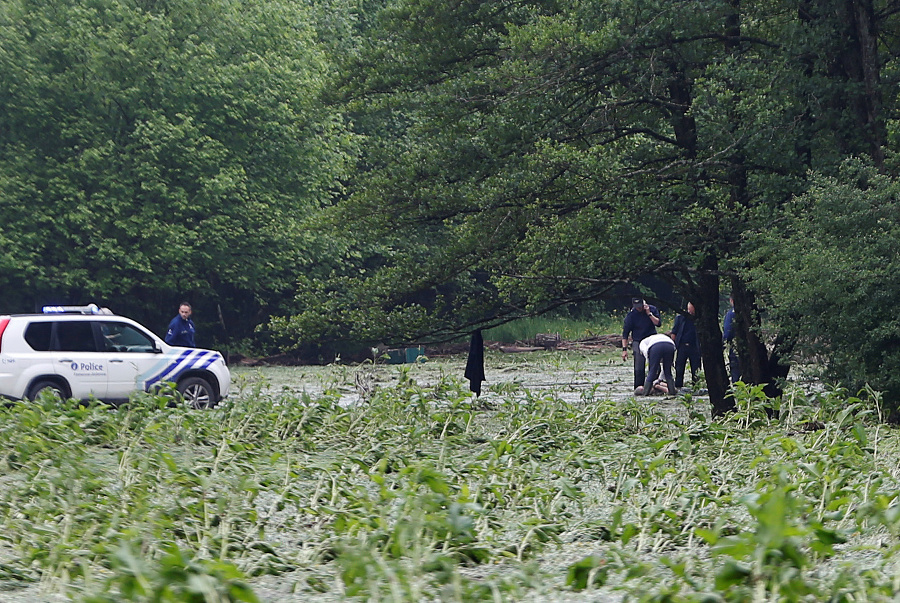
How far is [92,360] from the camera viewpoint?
56.0 ft

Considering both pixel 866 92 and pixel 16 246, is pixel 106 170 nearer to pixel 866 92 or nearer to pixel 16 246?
pixel 16 246

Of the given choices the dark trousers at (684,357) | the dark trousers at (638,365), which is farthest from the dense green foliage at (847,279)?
the dark trousers at (684,357)

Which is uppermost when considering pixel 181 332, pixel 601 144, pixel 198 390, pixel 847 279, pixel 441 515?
pixel 601 144

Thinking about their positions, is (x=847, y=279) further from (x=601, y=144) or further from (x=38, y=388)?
(x=38, y=388)

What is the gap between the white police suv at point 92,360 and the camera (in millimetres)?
A: 16656

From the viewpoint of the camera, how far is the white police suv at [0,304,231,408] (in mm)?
16656

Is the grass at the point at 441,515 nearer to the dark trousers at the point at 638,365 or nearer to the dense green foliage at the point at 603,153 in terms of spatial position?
the dense green foliage at the point at 603,153

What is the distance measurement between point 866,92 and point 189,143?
72.3 ft

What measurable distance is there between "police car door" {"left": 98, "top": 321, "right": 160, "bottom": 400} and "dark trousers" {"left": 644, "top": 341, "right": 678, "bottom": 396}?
783 cm

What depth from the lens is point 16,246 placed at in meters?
30.2

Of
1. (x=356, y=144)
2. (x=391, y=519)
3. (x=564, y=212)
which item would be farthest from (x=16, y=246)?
(x=391, y=519)

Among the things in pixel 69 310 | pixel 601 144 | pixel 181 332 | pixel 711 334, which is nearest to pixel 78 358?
pixel 69 310

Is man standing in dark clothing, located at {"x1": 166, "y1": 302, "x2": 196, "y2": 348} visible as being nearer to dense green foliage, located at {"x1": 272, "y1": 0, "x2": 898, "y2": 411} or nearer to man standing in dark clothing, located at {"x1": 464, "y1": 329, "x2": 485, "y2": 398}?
dense green foliage, located at {"x1": 272, "y1": 0, "x2": 898, "y2": 411}

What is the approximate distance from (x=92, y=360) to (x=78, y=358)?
195 mm
